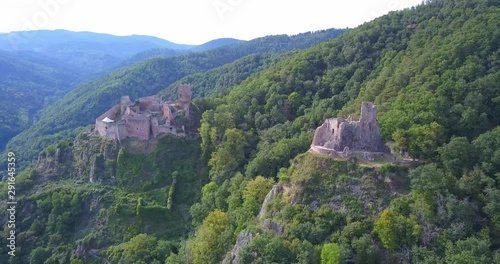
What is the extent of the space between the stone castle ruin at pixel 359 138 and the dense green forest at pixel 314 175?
1796 mm

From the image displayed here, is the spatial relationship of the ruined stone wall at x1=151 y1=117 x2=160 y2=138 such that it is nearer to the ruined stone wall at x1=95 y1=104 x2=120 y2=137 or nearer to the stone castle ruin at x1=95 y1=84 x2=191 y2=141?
the stone castle ruin at x1=95 y1=84 x2=191 y2=141

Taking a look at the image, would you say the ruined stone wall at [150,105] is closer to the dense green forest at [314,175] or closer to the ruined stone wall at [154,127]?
the ruined stone wall at [154,127]

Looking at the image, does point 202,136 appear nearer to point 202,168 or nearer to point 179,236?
point 202,168

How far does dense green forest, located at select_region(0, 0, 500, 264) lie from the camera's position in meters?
44.0

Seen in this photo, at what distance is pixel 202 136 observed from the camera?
7712 centimetres

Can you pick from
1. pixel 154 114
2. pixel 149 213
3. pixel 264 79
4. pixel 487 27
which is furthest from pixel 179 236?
pixel 487 27

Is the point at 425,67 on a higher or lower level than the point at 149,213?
higher

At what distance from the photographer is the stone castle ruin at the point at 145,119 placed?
77.4 meters

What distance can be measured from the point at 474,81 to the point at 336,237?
124ft

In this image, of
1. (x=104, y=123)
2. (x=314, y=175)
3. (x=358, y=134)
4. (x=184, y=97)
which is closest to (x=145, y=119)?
(x=104, y=123)

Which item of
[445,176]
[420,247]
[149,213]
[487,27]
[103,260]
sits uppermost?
[487,27]

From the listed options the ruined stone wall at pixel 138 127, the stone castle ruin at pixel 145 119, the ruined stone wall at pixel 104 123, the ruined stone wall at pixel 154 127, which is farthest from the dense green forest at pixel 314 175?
the ruined stone wall at pixel 138 127

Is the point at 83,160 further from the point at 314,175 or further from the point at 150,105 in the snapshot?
the point at 314,175

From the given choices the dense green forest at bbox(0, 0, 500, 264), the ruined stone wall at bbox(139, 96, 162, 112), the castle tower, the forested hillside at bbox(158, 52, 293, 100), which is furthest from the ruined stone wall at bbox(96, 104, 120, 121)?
the forested hillside at bbox(158, 52, 293, 100)
